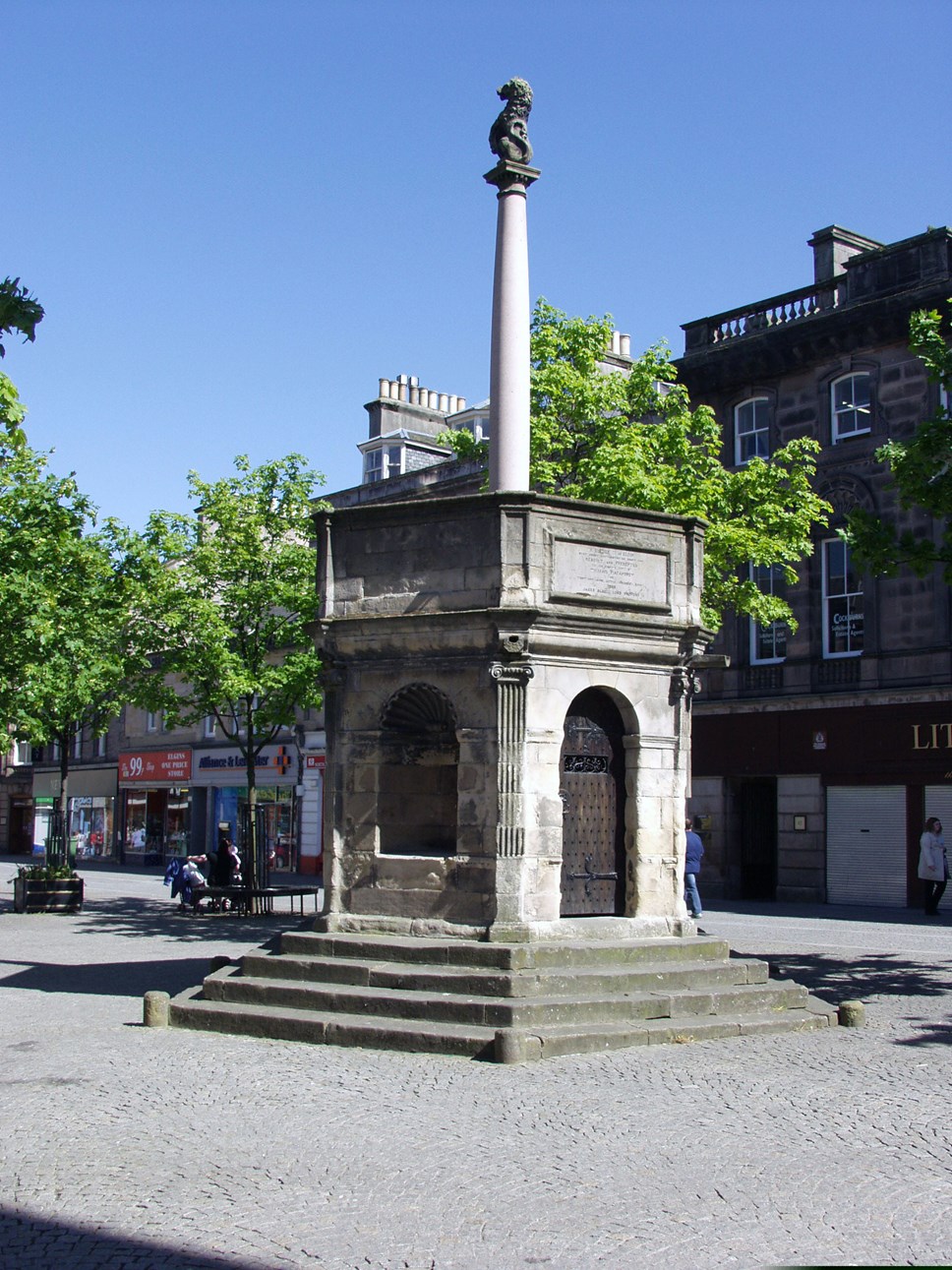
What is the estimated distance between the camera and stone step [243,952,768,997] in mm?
11577

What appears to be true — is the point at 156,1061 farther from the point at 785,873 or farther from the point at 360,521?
the point at 785,873

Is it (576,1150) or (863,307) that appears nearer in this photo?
(576,1150)

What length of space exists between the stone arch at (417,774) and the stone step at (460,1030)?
2.12 metres

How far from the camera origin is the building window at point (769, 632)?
32.8 metres

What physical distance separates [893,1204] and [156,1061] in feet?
19.8

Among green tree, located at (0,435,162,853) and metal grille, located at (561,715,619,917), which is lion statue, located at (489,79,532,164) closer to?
metal grille, located at (561,715,619,917)

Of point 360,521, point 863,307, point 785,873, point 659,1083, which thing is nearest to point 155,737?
point 785,873

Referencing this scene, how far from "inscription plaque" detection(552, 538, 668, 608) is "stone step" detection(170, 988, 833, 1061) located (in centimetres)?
397

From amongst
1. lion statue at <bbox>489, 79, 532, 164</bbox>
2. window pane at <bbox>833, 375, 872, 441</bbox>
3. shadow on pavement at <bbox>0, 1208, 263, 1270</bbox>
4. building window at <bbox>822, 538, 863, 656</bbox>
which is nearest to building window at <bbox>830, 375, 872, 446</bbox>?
window pane at <bbox>833, 375, 872, 441</bbox>

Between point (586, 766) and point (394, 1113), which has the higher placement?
point (586, 766)

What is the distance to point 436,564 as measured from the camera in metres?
13.0

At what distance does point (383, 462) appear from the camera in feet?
161

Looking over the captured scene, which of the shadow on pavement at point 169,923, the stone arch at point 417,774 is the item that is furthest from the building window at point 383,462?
the stone arch at point 417,774

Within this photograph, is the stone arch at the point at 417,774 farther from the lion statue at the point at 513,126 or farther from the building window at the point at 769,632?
the building window at the point at 769,632
